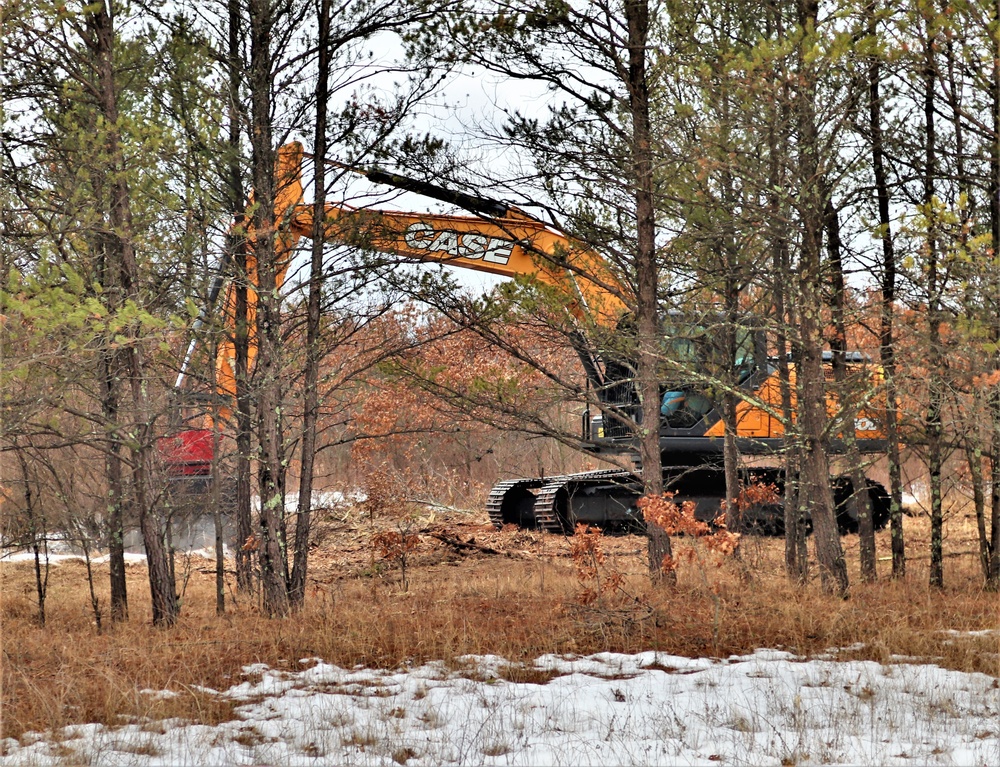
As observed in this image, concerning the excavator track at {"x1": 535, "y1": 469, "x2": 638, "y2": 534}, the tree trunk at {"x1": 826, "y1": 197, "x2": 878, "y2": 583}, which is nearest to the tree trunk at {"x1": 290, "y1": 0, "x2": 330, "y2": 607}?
the tree trunk at {"x1": 826, "y1": 197, "x2": 878, "y2": 583}

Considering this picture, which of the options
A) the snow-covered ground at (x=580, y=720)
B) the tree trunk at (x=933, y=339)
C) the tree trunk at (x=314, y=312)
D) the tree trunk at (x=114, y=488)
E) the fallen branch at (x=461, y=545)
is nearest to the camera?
the snow-covered ground at (x=580, y=720)

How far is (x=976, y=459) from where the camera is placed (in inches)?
390

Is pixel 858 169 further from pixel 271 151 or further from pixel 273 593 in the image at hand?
pixel 273 593

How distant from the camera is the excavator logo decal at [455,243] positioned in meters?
10.8

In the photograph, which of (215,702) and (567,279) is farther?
(567,279)

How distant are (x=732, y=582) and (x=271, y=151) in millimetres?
6610

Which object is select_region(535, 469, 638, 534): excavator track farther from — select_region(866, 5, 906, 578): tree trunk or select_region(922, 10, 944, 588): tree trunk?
select_region(922, 10, 944, 588): tree trunk

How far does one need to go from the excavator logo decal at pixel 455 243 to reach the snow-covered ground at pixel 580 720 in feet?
15.8

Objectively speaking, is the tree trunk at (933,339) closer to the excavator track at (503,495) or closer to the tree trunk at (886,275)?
the tree trunk at (886,275)

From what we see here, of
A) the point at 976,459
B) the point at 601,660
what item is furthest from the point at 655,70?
the point at 601,660

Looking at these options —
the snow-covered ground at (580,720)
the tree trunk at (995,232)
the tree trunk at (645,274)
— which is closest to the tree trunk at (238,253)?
the snow-covered ground at (580,720)

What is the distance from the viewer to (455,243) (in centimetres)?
1269

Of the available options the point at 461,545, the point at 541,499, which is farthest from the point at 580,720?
the point at 541,499

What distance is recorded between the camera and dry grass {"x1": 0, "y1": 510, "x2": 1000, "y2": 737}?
6516 mm
